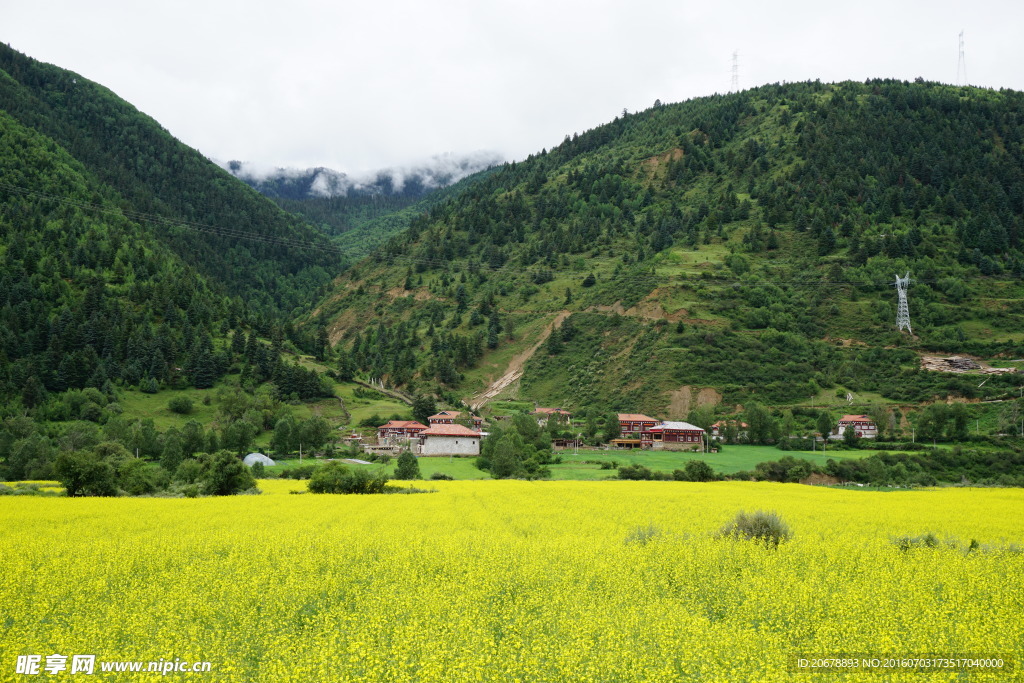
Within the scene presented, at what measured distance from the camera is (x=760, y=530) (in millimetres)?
21516

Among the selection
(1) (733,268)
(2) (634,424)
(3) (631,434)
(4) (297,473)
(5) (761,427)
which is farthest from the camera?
(1) (733,268)

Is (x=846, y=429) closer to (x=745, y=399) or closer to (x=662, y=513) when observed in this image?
(x=745, y=399)

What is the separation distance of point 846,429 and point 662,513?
55.4 metres

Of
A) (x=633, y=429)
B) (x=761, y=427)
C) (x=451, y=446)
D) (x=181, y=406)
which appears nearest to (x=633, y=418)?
(x=633, y=429)

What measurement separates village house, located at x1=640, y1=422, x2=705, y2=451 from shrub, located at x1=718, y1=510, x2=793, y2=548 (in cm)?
5641

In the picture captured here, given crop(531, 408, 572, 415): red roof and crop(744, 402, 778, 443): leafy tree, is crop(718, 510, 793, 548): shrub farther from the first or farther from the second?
crop(531, 408, 572, 415): red roof

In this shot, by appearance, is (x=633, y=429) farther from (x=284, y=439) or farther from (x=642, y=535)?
(x=642, y=535)

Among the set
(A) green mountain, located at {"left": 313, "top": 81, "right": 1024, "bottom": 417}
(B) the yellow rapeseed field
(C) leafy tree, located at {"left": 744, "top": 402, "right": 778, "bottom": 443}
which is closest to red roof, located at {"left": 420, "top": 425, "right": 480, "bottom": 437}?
(A) green mountain, located at {"left": 313, "top": 81, "right": 1024, "bottom": 417}

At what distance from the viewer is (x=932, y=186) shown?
145 metres

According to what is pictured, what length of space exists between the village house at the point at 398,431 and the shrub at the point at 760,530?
62.2 metres

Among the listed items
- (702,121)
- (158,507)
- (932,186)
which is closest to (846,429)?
(158,507)

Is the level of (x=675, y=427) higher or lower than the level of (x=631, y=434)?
higher

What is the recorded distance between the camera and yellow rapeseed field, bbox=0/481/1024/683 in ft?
35.3

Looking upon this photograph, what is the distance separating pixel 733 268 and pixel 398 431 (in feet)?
256
